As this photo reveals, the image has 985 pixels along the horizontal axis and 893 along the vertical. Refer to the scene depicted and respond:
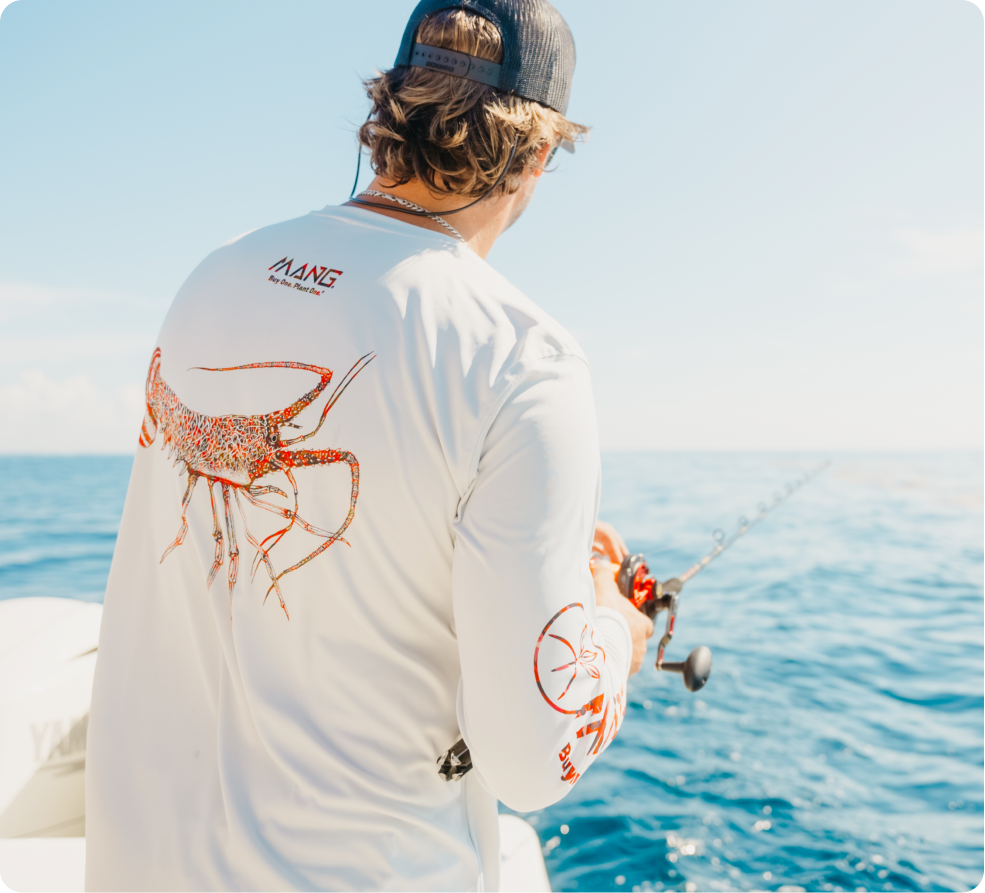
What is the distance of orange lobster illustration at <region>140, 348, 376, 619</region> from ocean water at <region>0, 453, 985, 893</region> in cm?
276

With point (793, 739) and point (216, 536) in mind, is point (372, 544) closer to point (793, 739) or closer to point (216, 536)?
point (216, 536)

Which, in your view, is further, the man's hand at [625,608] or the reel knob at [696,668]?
the reel knob at [696,668]

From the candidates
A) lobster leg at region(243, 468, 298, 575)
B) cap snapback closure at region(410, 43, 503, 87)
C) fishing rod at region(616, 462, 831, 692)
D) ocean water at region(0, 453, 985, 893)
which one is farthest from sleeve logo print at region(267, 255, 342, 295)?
Answer: ocean water at region(0, 453, 985, 893)

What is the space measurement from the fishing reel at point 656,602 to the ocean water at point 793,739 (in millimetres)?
1746

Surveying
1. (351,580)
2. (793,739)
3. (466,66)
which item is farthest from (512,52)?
(793,739)

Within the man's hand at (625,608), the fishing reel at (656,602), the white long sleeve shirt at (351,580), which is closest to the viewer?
the white long sleeve shirt at (351,580)

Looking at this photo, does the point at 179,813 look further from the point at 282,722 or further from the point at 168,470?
the point at 168,470

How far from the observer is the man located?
2.45ft

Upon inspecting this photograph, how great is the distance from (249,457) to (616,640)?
0.55 m

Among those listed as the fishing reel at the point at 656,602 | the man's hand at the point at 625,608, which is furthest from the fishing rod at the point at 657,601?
the man's hand at the point at 625,608

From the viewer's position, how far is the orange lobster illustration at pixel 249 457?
0.77m

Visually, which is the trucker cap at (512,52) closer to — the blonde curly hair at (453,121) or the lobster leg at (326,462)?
the blonde curly hair at (453,121)

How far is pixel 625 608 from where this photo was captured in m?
1.09

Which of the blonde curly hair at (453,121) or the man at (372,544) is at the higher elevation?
the blonde curly hair at (453,121)
